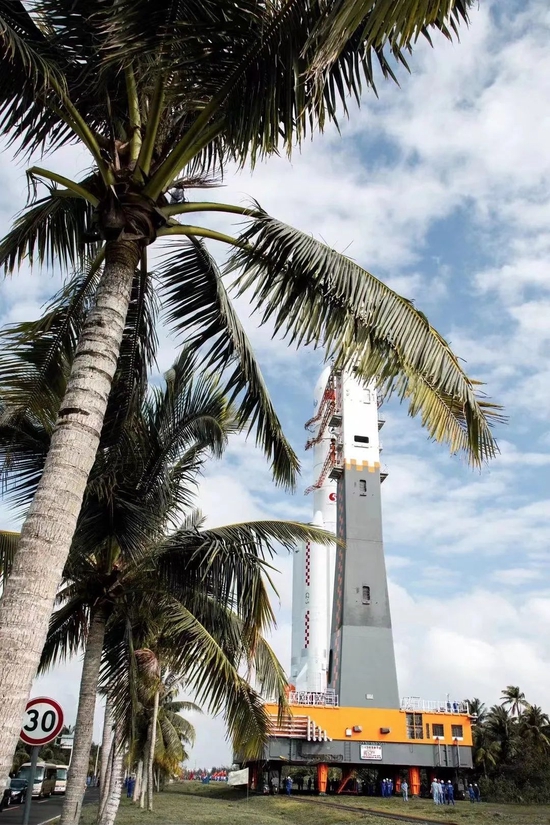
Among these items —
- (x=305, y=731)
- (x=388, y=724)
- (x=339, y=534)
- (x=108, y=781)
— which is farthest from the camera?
(x=339, y=534)

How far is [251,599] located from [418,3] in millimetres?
8174

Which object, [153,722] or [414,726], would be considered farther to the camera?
[414,726]

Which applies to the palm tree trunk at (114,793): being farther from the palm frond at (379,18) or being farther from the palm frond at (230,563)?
the palm frond at (379,18)

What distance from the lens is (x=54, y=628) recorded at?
12.0m

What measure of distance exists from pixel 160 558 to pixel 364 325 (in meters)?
5.93

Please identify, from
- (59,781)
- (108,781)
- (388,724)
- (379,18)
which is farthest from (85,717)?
(59,781)

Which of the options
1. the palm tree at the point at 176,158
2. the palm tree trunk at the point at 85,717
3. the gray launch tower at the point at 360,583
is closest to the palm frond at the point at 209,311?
the palm tree at the point at 176,158

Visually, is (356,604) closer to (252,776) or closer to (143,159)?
(252,776)

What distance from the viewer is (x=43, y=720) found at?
921 centimetres

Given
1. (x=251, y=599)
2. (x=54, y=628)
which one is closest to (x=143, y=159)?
(x=251, y=599)

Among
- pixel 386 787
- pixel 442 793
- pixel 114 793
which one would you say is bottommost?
pixel 114 793

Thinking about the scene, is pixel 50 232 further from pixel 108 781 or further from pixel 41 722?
pixel 108 781

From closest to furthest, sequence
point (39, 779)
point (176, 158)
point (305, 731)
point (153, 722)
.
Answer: point (176, 158) → point (153, 722) → point (305, 731) → point (39, 779)

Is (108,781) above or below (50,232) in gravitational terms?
below
